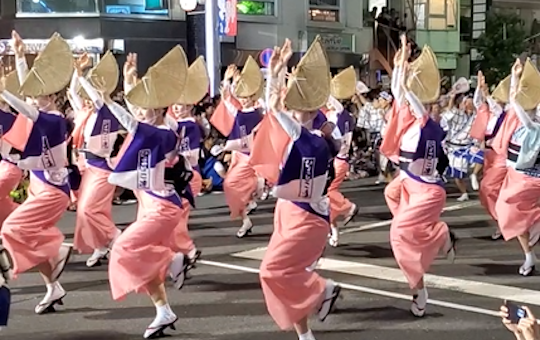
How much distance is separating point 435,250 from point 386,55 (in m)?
22.1

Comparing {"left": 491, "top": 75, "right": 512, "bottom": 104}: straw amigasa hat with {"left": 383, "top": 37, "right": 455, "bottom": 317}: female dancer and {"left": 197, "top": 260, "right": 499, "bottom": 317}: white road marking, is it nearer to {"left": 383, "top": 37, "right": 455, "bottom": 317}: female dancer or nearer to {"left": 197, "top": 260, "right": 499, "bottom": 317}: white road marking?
{"left": 383, "top": 37, "right": 455, "bottom": 317}: female dancer

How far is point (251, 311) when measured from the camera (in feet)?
20.0

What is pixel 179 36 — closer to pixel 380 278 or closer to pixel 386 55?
pixel 386 55

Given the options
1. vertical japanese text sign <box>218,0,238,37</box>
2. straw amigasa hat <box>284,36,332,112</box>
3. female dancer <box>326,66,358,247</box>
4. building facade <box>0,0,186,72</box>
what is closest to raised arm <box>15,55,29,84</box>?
straw amigasa hat <box>284,36,332,112</box>

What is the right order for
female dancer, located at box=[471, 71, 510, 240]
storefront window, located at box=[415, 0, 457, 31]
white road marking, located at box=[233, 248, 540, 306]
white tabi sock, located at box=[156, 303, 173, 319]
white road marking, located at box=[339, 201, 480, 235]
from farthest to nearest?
1. storefront window, located at box=[415, 0, 457, 31]
2. white road marking, located at box=[339, 201, 480, 235]
3. female dancer, located at box=[471, 71, 510, 240]
4. white road marking, located at box=[233, 248, 540, 306]
5. white tabi sock, located at box=[156, 303, 173, 319]

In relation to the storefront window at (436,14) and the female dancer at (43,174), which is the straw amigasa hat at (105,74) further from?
the storefront window at (436,14)

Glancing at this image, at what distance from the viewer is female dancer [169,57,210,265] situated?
686 cm

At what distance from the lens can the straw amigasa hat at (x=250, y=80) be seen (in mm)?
8711

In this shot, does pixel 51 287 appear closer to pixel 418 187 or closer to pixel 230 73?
pixel 418 187

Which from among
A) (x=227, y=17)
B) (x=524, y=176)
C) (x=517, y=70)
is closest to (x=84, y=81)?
(x=517, y=70)

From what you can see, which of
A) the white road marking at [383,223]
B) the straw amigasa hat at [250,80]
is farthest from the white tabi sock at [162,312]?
the white road marking at [383,223]

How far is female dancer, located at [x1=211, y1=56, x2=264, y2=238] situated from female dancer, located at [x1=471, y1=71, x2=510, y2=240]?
2.51m

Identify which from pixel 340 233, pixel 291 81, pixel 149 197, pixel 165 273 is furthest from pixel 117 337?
pixel 340 233

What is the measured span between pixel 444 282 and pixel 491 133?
2576 millimetres
